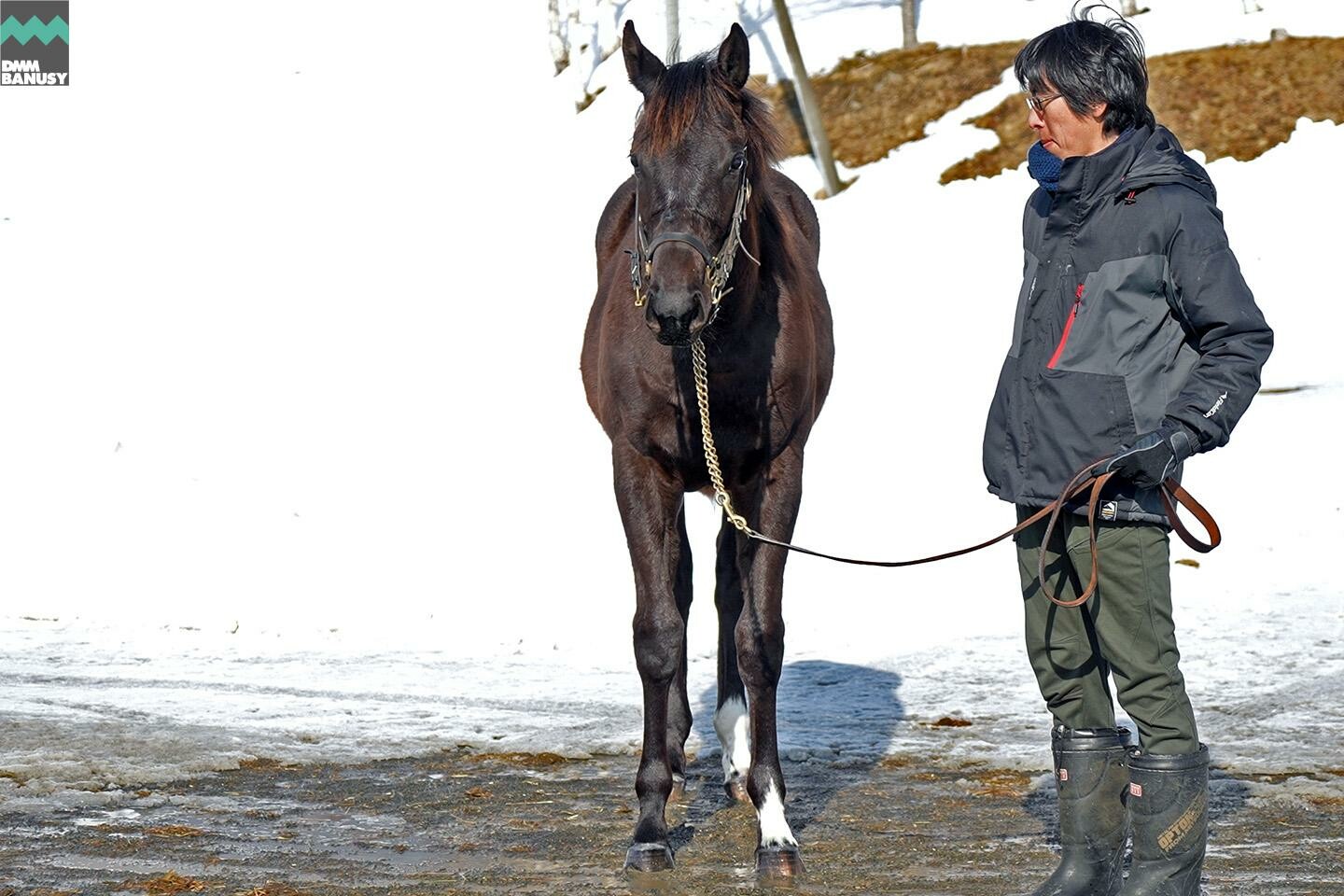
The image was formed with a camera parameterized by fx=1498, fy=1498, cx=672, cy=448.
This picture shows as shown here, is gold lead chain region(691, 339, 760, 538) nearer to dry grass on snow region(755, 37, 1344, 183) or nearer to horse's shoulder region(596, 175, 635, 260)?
horse's shoulder region(596, 175, 635, 260)

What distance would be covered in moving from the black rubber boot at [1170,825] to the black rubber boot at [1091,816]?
0.75 ft

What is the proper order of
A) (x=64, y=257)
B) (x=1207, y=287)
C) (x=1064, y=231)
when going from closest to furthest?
(x=1207, y=287) < (x=1064, y=231) < (x=64, y=257)

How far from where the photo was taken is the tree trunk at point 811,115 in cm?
2033

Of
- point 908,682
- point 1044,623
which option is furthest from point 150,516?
point 1044,623

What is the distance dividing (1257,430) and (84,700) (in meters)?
9.12

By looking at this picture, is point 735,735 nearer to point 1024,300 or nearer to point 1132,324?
point 1024,300

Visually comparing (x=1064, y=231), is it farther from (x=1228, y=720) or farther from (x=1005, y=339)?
(x=1005, y=339)

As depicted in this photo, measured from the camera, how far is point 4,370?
14.5m

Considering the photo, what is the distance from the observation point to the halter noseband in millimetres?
4184

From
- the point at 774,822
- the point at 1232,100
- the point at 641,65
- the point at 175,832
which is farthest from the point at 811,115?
the point at 175,832

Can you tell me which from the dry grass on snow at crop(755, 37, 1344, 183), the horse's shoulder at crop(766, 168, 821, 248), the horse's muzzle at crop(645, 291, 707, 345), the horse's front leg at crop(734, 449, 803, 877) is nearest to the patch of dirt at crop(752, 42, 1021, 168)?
the dry grass on snow at crop(755, 37, 1344, 183)

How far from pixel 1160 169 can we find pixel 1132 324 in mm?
388

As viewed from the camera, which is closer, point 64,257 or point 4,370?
point 4,370

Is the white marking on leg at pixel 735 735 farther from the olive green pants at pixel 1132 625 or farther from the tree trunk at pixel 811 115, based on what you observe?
the tree trunk at pixel 811 115
